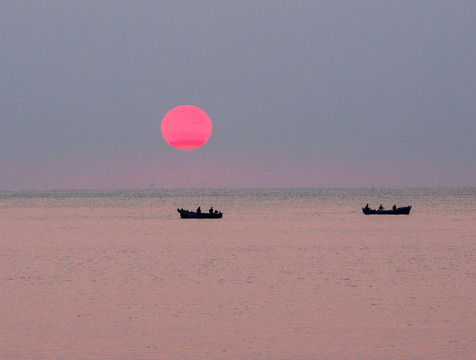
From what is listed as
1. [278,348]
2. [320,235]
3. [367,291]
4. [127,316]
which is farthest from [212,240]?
[278,348]

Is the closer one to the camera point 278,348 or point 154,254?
point 278,348

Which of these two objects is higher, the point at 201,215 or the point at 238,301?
the point at 201,215

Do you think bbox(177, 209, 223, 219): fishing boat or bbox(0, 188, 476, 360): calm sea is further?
bbox(177, 209, 223, 219): fishing boat

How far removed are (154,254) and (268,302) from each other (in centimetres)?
2767

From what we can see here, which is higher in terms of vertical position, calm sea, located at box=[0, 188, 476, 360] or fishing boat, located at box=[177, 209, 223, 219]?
fishing boat, located at box=[177, 209, 223, 219]

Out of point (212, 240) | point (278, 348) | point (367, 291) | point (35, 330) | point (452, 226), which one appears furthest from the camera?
point (452, 226)

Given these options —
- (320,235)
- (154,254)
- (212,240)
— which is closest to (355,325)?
(154,254)

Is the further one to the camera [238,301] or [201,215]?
[201,215]

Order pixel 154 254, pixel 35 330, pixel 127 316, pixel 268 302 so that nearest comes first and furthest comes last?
pixel 35 330, pixel 127 316, pixel 268 302, pixel 154 254

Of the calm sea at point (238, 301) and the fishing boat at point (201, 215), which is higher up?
the fishing boat at point (201, 215)

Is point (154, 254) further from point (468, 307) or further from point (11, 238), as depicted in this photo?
point (468, 307)

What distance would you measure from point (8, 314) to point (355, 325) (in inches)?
568

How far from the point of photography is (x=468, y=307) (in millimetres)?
30750

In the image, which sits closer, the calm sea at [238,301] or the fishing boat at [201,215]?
the calm sea at [238,301]
